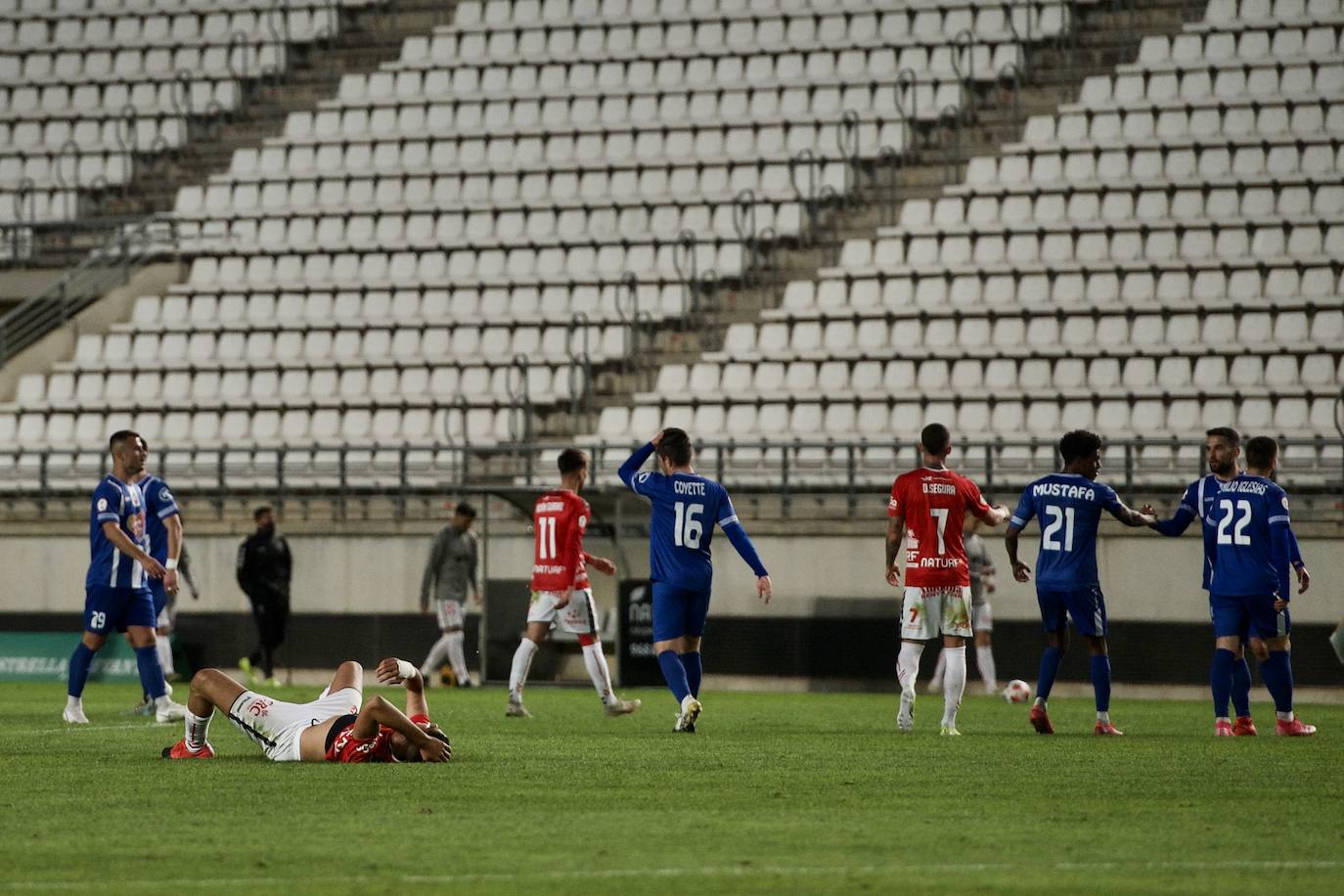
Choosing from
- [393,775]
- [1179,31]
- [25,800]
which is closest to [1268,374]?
[1179,31]

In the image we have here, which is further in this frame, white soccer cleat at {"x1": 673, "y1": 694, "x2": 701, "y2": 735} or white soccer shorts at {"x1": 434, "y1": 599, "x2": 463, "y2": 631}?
white soccer shorts at {"x1": 434, "y1": 599, "x2": 463, "y2": 631}

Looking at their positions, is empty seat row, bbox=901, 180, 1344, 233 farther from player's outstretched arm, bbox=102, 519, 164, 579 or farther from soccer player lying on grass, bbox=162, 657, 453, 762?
soccer player lying on grass, bbox=162, 657, 453, 762

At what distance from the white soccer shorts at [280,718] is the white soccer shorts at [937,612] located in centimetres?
460

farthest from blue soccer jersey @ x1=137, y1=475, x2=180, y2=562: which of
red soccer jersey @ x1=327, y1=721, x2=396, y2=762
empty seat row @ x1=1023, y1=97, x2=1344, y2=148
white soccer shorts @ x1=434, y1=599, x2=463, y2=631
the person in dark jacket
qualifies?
empty seat row @ x1=1023, y1=97, x2=1344, y2=148

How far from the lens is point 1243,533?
13.9m

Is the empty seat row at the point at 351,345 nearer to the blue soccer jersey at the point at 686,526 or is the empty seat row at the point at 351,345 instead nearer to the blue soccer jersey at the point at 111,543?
the blue soccer jersey at the point at 111,543

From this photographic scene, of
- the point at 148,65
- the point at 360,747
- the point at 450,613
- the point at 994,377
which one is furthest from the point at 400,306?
the point at 360,747

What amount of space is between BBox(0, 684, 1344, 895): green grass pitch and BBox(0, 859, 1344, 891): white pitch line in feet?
0.06

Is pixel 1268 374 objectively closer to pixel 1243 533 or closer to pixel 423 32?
pixel 1243 533

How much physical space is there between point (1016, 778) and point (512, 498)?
11.8 meters

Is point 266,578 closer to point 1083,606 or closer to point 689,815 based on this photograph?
point 1083,606

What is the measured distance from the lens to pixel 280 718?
1099 cm

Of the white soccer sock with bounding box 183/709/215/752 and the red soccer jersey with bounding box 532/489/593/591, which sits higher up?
the red soccer jersey with bounding box 532/489/593/591

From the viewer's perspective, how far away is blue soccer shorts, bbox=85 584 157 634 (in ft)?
49.4
